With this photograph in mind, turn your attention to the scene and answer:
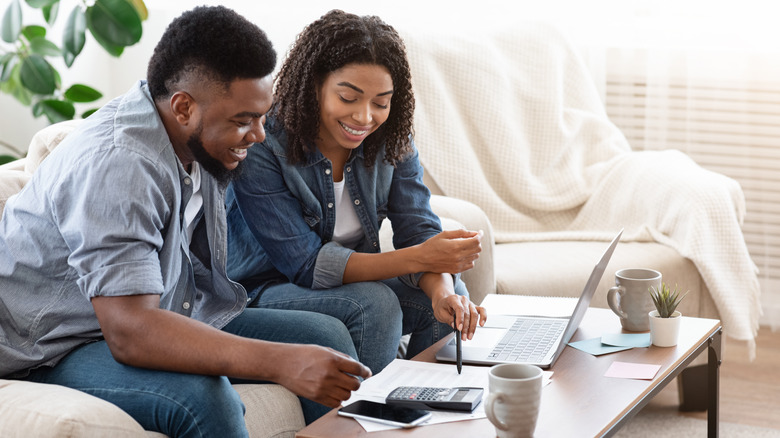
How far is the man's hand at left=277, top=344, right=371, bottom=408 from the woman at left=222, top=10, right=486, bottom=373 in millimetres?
406

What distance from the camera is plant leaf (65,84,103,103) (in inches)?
118

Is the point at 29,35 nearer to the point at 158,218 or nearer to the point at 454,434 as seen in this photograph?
the point at 158,218

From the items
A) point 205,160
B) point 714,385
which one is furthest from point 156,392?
point 714,385

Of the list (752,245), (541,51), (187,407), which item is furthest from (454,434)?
(752,245)

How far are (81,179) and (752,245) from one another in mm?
2434

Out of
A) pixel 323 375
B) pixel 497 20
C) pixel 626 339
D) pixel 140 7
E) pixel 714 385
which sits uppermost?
pixel 140 7

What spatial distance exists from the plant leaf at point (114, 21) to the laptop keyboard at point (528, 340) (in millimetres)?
1677

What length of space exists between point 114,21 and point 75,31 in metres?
0.13

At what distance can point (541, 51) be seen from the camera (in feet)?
9.00

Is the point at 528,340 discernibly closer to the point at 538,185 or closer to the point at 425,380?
the point at 425,380

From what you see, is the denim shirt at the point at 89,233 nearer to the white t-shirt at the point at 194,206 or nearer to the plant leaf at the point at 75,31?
the white t-shirt at the point at 194,206

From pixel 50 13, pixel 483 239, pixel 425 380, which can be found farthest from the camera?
pixel 50 13

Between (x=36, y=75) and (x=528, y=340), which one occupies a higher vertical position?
(x=36, y=75)

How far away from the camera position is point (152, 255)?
4.17 feet
